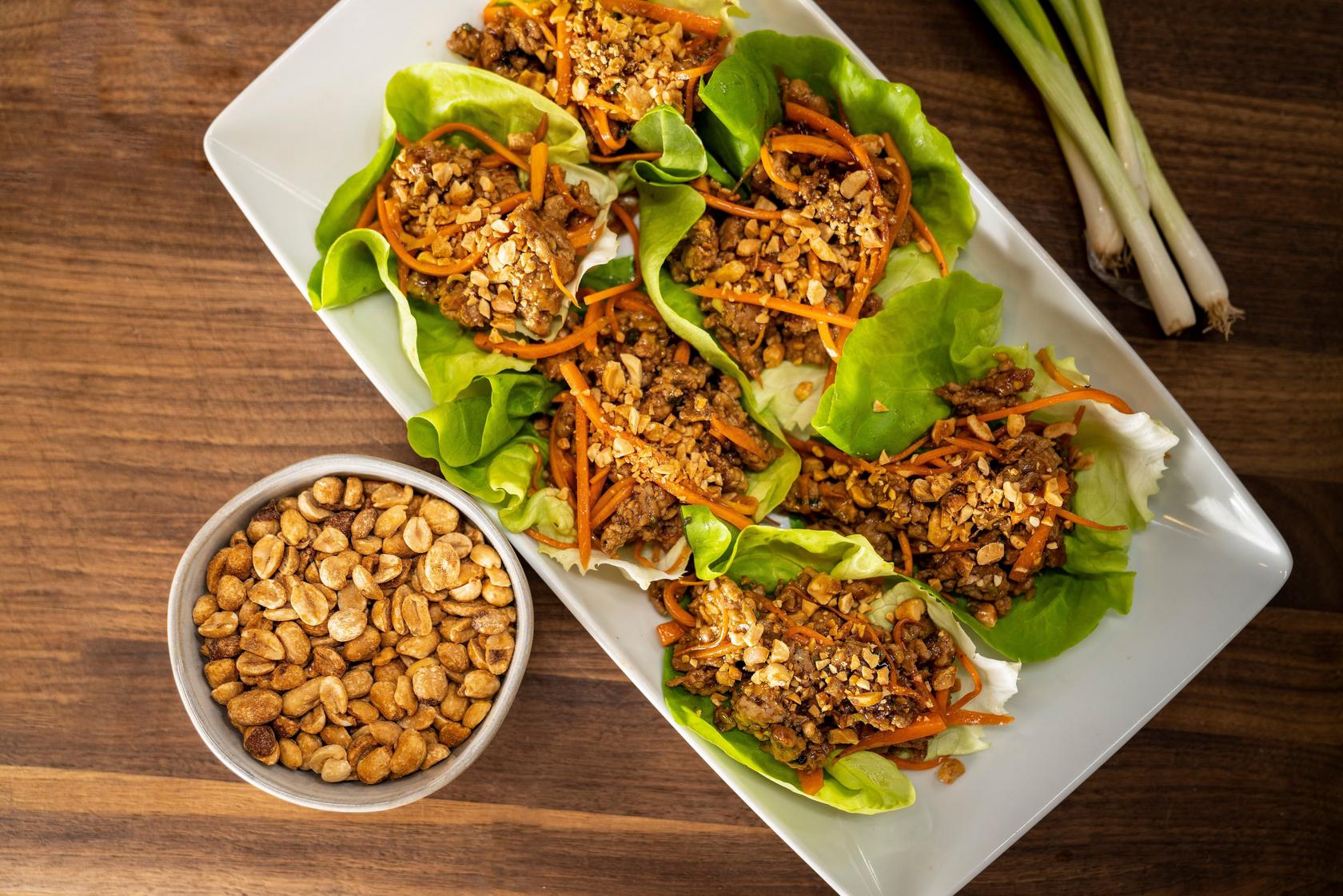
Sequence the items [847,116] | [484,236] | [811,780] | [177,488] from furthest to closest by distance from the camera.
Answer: [177,488], [847,116], [811,780], [484,236]

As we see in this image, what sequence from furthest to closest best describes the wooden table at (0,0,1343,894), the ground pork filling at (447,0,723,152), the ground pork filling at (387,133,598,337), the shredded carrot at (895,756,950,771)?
the wooden table at (0,0,1343,894)
the shredded carrot at (895,756,950,771)
the ground pork filling at (447,0,723,152)
the ground pork filling at (387,133,598,337)

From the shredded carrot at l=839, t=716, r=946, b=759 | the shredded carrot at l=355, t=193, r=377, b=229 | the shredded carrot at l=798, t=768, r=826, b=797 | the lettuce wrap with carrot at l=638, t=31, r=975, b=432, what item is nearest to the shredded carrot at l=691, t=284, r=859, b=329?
the lettuce wrap with carrot at l=638, t=31, r=975, b=432

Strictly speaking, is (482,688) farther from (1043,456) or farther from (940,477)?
(1043,456)

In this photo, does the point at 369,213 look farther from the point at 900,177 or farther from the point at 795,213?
the point at 900,177

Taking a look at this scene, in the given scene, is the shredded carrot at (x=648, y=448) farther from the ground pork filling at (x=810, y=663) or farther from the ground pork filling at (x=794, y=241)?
the ground pork filling at (x=794, y=241)

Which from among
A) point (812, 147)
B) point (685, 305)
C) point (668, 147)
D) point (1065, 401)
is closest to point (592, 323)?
point (685, 305)

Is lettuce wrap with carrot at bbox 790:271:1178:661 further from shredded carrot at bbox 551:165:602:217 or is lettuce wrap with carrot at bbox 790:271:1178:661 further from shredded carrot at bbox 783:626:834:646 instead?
shredded carrot at bbox 551:165:602:217

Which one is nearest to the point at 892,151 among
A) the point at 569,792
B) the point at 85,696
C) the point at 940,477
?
the point at 940,477
